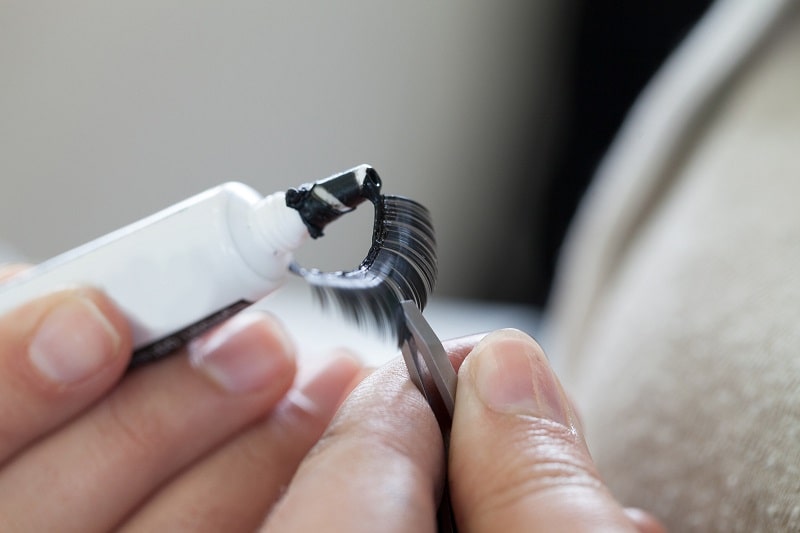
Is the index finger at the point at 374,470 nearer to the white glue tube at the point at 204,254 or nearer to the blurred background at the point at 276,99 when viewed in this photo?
the white glue tube at the point at 204,254

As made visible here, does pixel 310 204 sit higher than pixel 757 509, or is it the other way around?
pixel 310 204

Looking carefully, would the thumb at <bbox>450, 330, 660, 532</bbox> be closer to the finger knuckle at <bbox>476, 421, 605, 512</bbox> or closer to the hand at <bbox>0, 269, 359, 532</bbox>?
the finger knuckle at <bbox>476, 421, 605, 512</bbox>

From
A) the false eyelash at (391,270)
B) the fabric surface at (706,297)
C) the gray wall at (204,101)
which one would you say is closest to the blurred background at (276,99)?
the gray wall at (204,101)

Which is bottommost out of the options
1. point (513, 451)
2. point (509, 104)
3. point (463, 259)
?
point (463, 259)

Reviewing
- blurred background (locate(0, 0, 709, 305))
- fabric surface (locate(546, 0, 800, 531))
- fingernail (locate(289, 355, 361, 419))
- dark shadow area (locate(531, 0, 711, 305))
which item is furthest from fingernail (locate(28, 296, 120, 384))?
dark shadow area (locate(531, 0, 711, 305))

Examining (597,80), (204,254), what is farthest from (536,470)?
(597,80)

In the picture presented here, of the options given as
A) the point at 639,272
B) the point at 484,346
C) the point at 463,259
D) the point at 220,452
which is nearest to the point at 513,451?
the point at 484,346

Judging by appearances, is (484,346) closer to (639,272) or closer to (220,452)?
(220,452)
